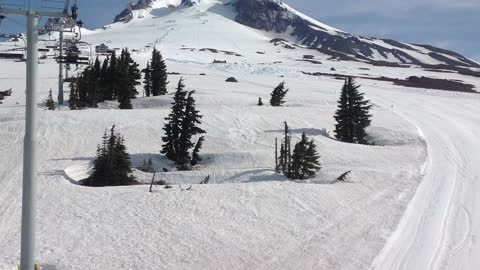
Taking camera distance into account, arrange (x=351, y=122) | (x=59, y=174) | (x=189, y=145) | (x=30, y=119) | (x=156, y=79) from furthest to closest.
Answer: (x=156, y=79) → (x=351, y=122) → (x=189, y=145) → (x=59, y=174) → (x=30, y=119)

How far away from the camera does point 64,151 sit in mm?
25906

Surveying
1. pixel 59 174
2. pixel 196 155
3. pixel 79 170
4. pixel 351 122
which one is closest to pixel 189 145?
pixel 196 155

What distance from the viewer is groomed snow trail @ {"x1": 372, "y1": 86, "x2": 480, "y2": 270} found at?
1215 cm

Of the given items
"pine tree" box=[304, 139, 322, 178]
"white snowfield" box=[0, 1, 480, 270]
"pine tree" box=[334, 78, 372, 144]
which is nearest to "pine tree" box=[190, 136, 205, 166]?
"white snowfield" box=[0, 1, 480, 270]

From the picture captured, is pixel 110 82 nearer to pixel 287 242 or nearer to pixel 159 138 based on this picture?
pixel 159 138

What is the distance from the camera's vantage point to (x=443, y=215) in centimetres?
1578

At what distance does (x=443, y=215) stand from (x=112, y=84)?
1500 inches

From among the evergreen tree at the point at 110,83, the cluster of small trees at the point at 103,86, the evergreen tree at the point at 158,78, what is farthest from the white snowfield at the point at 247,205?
the evergreen tree at the point at 158,78

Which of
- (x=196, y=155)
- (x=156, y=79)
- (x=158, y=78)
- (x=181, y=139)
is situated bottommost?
(x=196, y=155)

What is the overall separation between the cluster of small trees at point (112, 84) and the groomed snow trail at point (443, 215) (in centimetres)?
2587

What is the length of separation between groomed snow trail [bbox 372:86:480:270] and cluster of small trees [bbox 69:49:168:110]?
2587 centimetres

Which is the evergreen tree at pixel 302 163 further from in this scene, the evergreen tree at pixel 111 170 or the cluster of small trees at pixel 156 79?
the cluster of small trees at pixel 156 79

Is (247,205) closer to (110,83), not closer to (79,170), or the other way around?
(79,170)

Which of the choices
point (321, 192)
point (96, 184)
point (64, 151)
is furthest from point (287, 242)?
point (64, 151)
